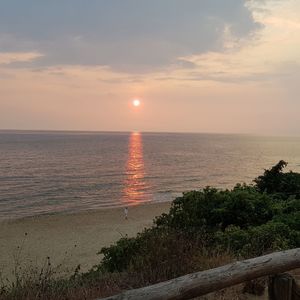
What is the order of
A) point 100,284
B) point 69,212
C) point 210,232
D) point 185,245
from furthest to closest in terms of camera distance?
1. point 69,212
2. point 210,232
3. point 185,245
4. point 100,284

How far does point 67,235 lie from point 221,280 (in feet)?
77.5

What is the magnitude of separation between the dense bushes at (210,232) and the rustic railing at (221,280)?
109 inches

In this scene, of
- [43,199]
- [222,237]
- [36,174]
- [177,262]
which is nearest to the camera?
[177,262]

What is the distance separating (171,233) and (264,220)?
4.34m

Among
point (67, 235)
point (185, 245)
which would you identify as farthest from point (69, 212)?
point (185, 245)

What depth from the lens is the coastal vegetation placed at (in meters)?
5.55

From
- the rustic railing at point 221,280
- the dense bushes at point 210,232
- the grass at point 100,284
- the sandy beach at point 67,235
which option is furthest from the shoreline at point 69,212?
the rustic railing at point 221,280

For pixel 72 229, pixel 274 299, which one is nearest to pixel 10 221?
pixel 72 229

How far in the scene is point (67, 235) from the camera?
25609 mm

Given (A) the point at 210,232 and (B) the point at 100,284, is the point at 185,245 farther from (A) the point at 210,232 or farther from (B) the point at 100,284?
(A) the point at 210,232

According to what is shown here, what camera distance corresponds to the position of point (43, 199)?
40.1m

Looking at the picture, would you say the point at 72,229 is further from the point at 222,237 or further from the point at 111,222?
the point at 222,237

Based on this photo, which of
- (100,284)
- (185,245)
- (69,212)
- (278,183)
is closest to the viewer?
(100,284)

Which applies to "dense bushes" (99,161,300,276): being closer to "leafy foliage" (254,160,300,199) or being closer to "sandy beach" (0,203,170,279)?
"leafy foliage" (254,160,300,199)
